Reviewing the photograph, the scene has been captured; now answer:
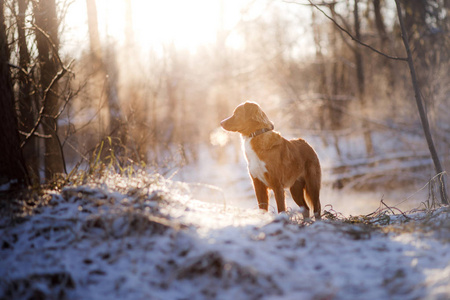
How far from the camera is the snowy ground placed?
7.06 feet

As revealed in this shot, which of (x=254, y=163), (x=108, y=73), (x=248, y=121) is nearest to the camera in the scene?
(x=254, y=163)

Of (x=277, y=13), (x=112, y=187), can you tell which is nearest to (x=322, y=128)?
(x=277, y=13)

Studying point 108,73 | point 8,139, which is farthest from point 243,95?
point 8,139

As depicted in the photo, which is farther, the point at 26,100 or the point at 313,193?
the point at 26,100

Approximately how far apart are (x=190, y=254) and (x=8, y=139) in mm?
2182

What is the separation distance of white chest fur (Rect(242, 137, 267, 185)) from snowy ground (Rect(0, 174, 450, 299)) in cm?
151

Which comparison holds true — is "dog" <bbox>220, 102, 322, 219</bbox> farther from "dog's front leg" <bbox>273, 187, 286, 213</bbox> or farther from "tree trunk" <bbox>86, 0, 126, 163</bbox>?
"tree trunk" <bbox>86, 0, 126, 163</bbox>

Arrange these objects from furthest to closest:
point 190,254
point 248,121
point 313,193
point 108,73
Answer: point 108,73, point 313,193, point 248,121, point 190,254

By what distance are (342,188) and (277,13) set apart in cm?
A: 1022

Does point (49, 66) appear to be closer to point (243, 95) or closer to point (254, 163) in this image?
point (254, 163)

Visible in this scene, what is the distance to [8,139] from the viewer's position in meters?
3.47

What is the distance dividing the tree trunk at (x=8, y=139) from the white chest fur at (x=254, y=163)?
2.50m

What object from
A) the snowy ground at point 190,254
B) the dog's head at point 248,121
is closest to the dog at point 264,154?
the dog's head at point 248,121

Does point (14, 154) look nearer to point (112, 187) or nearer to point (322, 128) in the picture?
point (112, 187)
